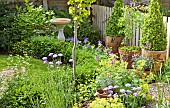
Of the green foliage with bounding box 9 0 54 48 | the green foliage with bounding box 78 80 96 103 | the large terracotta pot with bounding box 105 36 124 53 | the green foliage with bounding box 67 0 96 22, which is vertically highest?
the green foliage with bounding box 67 0 96 22

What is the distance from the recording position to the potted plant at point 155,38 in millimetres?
4977

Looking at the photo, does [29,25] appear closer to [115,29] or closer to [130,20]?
[115,29]

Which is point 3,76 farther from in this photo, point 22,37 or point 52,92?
point 22,37

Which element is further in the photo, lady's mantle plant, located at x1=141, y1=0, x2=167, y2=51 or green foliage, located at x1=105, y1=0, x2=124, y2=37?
green foliage, located at x1=105, y1=0, x2=124, y2=37

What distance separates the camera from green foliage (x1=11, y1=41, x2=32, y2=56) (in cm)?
664

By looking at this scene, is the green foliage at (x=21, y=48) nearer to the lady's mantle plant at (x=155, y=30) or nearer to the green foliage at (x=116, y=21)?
the green foliage at (x=116, y=21)

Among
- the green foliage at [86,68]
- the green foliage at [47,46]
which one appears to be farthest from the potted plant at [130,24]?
the green foliage at [47,46]

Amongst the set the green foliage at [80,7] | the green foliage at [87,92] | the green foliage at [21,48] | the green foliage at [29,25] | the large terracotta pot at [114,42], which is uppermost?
→ the green foliage at [80,7]

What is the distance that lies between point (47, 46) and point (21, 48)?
66 cm

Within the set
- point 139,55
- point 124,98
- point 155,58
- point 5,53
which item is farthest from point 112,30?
point 124,98

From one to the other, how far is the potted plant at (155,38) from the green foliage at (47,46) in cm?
168

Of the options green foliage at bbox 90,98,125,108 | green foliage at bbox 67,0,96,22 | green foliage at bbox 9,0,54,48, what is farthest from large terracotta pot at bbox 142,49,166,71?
green foliage at bbox 9,0,54,48

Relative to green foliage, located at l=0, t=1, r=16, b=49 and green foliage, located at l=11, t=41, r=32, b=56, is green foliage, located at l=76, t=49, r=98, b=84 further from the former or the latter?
green foliage, located at l=0, t=1, r=16, b=49

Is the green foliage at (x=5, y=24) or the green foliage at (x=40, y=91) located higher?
the green foliage at (x=5, y=24)
